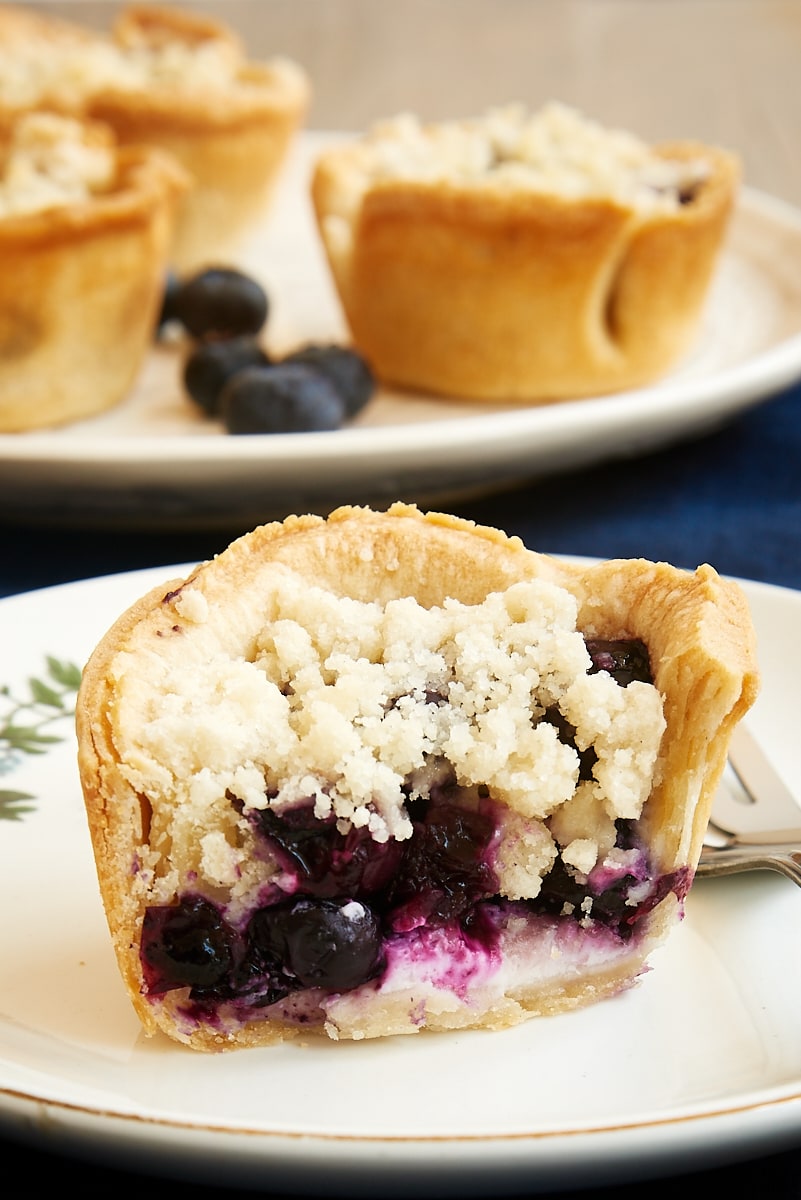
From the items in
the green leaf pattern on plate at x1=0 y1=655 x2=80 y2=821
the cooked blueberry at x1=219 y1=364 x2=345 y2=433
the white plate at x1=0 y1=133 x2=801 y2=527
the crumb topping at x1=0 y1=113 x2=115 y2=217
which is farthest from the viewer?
the crumb topping at x1=0 y1=113 x2=115 y2=217

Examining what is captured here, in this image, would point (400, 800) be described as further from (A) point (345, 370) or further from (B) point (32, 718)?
(A) point (345, 370)

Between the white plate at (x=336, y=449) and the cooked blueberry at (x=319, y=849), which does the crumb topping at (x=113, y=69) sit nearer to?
the white plate at (x=336, y=449)

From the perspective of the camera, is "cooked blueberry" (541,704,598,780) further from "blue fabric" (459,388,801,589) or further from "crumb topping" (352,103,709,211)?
"crumb topping" (352,103,709,211)

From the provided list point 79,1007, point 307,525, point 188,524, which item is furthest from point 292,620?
point 188,524

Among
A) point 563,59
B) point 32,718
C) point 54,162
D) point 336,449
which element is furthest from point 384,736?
point 563,59

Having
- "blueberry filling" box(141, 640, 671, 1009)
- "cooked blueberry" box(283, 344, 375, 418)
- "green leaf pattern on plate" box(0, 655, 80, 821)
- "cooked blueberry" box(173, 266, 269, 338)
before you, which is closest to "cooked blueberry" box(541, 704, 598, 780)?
"blueberry filling" box(141, 640, 671, 1009)

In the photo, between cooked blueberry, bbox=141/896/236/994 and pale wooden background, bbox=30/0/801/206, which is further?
pale wooden background, bbox=30/0/801/206

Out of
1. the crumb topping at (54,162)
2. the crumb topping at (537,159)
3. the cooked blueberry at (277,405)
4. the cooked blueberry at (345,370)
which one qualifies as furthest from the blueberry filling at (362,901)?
the crumb topping at (54,162)
